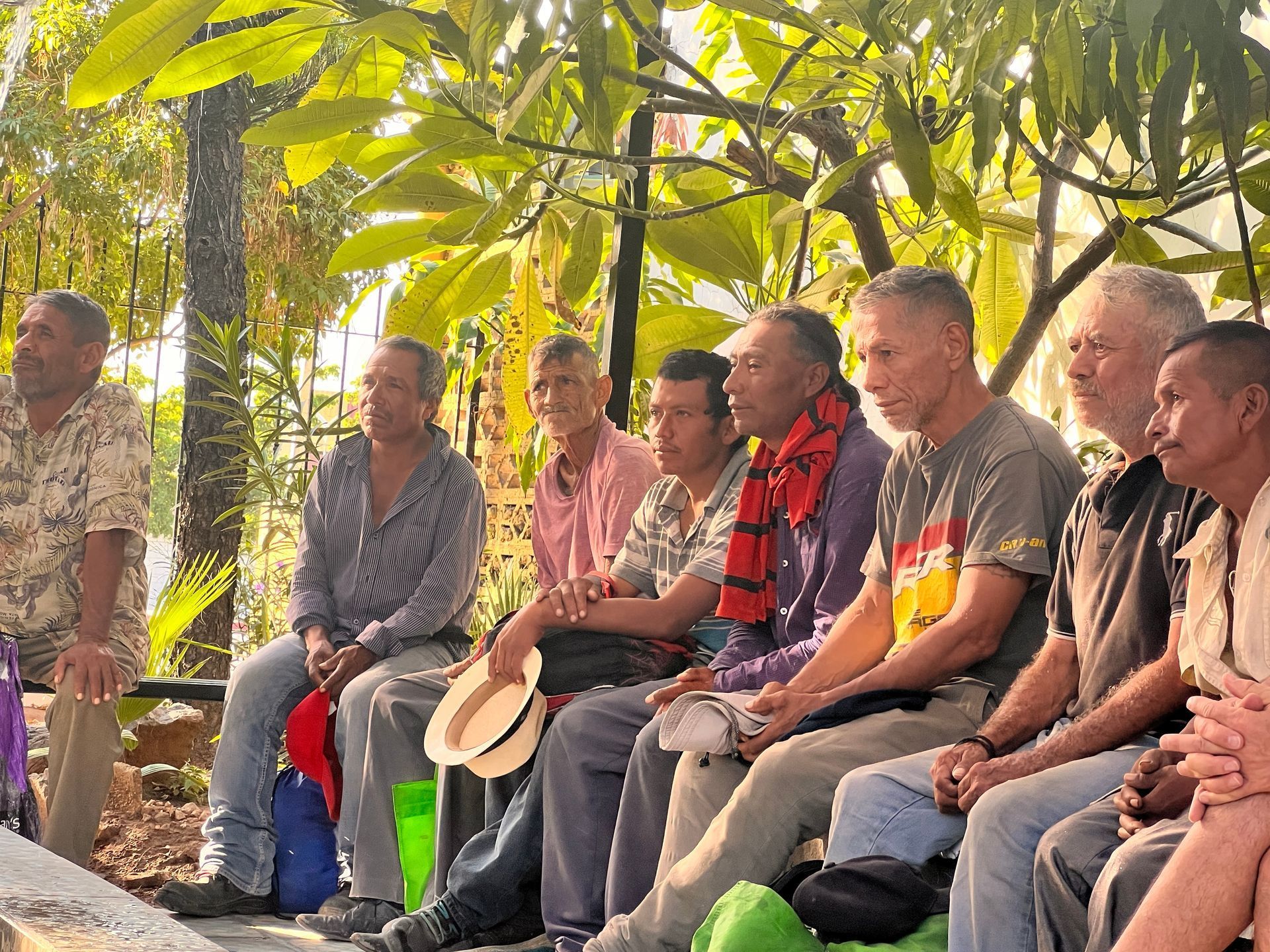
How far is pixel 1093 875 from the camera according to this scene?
6.70ft

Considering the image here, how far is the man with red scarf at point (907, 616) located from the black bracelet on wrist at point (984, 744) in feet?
0.63

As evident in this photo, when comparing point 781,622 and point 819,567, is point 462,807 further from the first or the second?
point 819,567

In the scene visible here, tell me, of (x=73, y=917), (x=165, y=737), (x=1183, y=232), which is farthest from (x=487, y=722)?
(x=165, y=737)

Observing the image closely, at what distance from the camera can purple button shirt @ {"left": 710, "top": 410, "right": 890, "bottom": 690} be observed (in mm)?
3174

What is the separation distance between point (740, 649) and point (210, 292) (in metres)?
5.49

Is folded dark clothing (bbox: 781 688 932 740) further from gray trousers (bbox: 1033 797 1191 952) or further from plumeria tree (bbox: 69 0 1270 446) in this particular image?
plumeria tree (bbox: 69 0 1270 446)

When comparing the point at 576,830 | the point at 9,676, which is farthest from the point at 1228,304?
the point at 9,676

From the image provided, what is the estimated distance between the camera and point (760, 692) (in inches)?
114

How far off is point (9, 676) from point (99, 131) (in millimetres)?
11854

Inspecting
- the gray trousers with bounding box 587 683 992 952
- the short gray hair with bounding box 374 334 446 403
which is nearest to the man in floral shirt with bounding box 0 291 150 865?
the short gray hair with bounding box 374 334 446 403

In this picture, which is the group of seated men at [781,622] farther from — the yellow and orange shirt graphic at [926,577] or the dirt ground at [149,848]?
the dirt ground at [149,848]

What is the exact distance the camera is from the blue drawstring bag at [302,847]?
386 centimetres

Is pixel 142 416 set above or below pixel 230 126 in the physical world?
below

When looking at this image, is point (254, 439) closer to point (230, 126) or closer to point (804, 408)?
point (230, 126)
